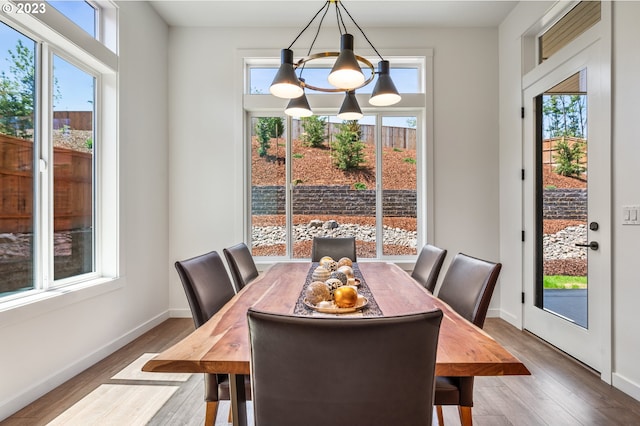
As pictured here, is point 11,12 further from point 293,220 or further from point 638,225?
point 638,225

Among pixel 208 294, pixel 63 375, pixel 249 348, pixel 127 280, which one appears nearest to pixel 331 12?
pixel 208 294

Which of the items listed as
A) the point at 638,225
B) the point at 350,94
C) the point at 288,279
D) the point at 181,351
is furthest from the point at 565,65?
the point at 181,351

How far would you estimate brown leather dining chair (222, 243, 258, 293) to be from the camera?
7.02 feet

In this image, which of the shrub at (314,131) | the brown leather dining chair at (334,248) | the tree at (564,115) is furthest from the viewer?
the shrub at (314,131)

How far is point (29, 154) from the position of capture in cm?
216

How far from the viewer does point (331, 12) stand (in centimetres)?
339

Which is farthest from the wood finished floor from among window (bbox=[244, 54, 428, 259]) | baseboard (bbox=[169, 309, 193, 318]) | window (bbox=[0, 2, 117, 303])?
window (bbox=[244, 54, 428, 259])

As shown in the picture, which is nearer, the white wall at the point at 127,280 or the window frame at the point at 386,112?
the white wall at the point at 127,280

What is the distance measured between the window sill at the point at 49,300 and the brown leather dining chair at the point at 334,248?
1.67 m

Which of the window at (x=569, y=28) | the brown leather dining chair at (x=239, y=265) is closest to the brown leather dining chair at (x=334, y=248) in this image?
the brown leather dining chair at (x=239, y=265)

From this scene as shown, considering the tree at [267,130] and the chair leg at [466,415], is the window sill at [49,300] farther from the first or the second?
the chair leg at [466,415]

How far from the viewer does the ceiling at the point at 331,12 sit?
3.25 metres

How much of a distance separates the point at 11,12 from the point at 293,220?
2717 millimetres

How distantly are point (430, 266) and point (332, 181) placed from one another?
1.93m
